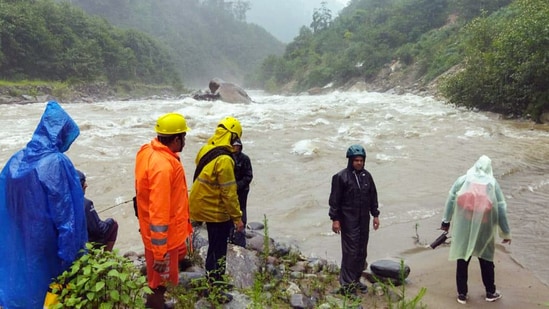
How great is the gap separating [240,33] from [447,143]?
111820 millimetres

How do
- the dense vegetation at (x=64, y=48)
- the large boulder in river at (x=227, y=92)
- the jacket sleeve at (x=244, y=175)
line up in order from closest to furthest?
the jacket sleeve at (x=244, y=175) < the large boulder in river at (x=227, y=92) < the dense vegetation at (x=64, y=48)

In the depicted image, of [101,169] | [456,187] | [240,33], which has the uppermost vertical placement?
[240,33]

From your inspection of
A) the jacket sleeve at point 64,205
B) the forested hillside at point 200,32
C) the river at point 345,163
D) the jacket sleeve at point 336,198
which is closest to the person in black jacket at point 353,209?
the jacket sleeve at point 336,198

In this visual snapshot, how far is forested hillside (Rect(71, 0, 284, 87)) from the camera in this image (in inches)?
3625

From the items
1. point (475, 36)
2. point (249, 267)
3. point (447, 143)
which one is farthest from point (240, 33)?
point (249, 267)

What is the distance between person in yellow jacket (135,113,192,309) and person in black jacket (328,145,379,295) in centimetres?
164

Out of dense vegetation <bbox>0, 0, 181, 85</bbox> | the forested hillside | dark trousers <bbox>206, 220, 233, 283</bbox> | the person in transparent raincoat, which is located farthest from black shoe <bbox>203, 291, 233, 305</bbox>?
the forested hillside

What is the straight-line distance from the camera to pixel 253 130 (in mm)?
15312

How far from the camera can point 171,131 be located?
2.97 m

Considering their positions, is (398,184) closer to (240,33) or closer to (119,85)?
(119,85)

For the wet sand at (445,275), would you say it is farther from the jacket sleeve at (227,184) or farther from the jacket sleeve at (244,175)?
the jacket sleeve at (227,184)

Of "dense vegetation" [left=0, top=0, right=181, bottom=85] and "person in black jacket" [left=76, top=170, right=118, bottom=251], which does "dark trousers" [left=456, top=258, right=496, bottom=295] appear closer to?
"person in black jacket" [left=76, top=170, right=118, bottom=251]

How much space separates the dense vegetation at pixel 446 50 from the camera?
1516 centimetres

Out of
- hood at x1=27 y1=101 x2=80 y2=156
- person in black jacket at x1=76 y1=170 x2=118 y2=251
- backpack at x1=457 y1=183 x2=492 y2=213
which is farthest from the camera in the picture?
backpack at x1=457 y1=183 x2=492 y2=213
